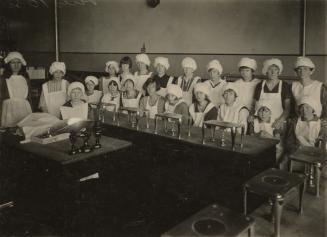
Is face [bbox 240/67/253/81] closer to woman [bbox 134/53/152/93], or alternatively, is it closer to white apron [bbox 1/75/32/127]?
woman [bbox 134/53/152/93]

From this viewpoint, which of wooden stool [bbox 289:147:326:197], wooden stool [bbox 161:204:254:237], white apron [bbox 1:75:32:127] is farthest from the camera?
white apron [bbox 1:75:32:127]

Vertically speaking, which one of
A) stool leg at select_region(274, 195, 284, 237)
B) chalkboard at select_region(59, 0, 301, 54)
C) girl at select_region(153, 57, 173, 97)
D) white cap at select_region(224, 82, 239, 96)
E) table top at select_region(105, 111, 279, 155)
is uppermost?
chalkboard at select_region(59, 0, 301, 54)

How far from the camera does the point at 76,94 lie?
4.71 metres

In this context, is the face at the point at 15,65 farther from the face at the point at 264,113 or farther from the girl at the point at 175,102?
the face at the point at 264,113

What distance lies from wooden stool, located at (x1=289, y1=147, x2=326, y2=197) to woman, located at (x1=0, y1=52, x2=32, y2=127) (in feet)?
14.1

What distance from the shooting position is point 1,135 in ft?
12.6

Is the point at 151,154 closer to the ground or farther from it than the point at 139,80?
closer to the ground

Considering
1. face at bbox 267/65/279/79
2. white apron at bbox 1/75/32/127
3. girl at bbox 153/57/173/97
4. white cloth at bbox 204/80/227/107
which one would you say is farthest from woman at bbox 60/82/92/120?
face at bbox 267/65/279/79

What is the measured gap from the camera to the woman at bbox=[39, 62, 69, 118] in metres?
5.58

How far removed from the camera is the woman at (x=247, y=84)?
498 cm

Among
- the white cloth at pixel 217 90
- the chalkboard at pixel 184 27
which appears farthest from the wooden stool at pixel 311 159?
the chalkboard at pixel 184 27

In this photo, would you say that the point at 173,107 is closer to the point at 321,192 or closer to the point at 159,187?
the point at 159,187

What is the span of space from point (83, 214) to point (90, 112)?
219 cm

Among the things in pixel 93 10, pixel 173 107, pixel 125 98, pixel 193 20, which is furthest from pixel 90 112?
pixel 93 10
